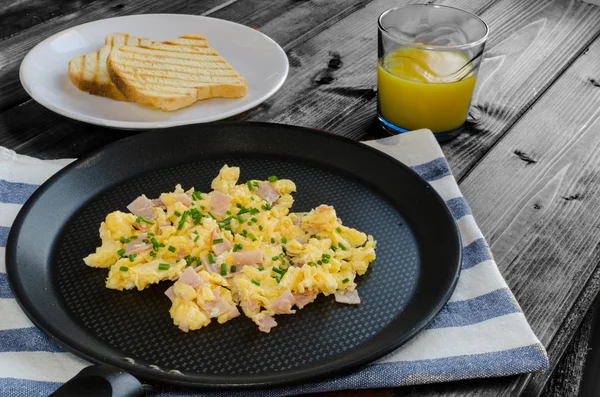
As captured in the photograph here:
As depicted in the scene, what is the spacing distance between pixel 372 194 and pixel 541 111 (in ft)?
A: 2.57

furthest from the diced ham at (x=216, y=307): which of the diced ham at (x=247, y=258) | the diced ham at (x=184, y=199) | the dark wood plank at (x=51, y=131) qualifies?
the dark wood plank at (x=51, y=131)

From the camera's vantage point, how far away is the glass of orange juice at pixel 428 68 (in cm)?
192

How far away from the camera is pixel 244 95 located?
209cm

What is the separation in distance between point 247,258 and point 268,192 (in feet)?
0.92

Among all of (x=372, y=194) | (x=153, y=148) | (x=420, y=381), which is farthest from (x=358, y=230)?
(x=153, y=148)

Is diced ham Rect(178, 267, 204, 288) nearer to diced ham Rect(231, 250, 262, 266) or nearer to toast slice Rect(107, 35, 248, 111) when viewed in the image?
diced ham Rect(231, 250, 262, 266)

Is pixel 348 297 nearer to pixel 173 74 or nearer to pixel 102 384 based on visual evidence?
pixel 102 384

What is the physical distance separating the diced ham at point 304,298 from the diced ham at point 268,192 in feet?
1.08

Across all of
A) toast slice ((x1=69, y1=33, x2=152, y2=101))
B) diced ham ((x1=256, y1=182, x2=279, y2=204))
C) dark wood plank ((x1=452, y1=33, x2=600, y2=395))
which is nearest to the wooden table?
dark wood plank ((x1=452, y1=33, x2=600, y2=395))

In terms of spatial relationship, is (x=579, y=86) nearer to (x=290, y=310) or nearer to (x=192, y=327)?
(x=290, y=310)

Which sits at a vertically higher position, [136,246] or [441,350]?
[136,246]

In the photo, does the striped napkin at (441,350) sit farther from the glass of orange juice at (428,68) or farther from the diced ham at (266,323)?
the glass of orange juice at (428,68)

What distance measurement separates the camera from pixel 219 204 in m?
1.59

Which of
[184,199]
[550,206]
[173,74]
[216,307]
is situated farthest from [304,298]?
[173,74]
